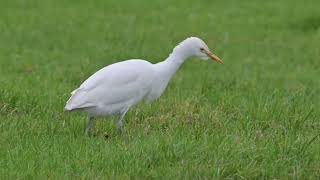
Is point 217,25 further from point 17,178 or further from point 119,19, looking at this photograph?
point 17,178

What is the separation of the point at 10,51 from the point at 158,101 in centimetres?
456

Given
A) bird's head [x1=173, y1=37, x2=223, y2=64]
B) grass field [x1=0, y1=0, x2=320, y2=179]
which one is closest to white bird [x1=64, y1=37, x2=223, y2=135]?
bird's head [x1=173, y1=37, x2=223, y2=64]

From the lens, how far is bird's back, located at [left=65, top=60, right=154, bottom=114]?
7.63m

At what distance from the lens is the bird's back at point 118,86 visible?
7.63 m

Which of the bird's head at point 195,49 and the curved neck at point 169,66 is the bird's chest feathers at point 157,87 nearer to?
the curved neck at point 169,66

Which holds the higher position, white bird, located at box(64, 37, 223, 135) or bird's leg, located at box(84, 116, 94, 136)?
white bird, located at box(64, 37, 223, 135)

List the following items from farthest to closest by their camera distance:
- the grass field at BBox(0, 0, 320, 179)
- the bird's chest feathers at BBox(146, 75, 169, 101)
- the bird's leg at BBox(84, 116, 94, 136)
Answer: the bird's chest feathers at BBox(146, 75, 169, 101) → the bird's leg at BBox(84, 116, 94, 136) → the grass field at BBox(0, 0, 320, 179)

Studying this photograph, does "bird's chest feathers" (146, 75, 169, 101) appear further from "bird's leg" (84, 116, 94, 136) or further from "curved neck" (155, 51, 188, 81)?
"bird's leg" (84, 116, 94, 136)

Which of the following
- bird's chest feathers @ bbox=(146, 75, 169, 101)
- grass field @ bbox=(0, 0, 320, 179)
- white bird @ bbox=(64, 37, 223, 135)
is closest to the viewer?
grass field @ bbox=(0, 0, 320, 179)

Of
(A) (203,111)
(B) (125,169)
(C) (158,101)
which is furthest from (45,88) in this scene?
(B) (125,169)

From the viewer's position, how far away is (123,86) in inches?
305

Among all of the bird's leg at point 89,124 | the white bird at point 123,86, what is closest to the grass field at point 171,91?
the bird's leg at point 89,124

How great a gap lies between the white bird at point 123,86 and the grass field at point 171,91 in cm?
29

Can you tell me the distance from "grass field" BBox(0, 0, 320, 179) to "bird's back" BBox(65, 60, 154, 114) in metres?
0.35
